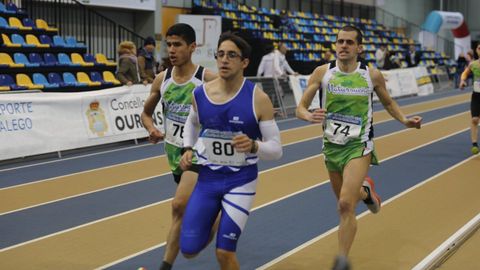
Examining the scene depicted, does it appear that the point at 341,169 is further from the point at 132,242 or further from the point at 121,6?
the point at 121,6

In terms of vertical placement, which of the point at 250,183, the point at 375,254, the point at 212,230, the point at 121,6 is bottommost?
the point at 375,254

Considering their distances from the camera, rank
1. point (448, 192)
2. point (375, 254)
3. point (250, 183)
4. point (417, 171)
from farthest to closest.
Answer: point (417, 171), point (448, 192), point (375, 254), point (250, 183)

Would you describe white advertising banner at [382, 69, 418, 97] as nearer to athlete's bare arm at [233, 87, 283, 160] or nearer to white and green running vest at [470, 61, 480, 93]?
white and green running vest at [470, 61, 480, 93]

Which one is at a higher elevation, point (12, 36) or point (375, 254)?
point (12, 36)

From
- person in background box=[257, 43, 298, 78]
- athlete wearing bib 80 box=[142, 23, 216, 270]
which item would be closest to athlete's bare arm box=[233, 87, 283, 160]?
athlete wearing bib 80 box=[142, 23, 216, 270]

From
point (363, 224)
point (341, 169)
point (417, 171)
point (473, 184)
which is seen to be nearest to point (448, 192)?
point (473, 184)

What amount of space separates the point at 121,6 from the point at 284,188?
14361 mm

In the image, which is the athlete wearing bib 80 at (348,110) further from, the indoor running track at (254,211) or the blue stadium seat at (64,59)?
the blue stadium seat at (64,59)

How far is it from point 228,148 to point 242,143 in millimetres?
376

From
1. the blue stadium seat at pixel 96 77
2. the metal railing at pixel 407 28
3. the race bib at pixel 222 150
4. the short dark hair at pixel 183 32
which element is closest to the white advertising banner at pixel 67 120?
the blue stadium seat at pixel 96 77

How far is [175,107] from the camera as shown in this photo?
5.48 m

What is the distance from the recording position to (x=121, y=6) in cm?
2238

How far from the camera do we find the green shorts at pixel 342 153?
5.87 meters

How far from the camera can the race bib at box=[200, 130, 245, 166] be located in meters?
4.64
